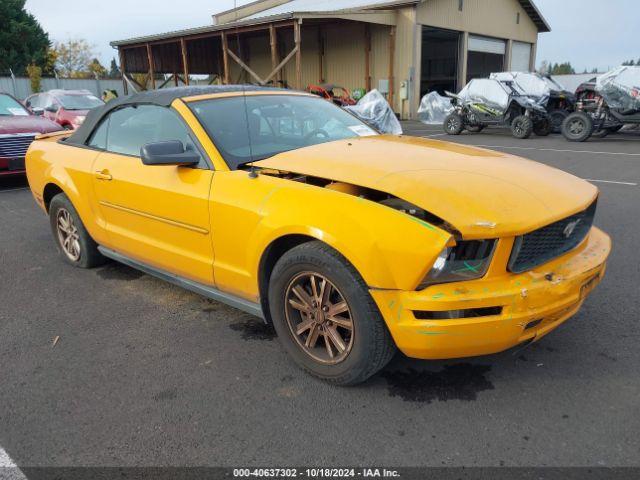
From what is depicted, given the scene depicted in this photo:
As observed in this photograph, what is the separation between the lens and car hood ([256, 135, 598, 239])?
233 cm

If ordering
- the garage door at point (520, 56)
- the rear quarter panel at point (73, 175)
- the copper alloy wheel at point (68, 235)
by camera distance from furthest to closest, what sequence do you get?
the garage door at point (520, 56) < the copper alloy wheel at point (68, 235) < the rear quarter panel at point (73, 175)

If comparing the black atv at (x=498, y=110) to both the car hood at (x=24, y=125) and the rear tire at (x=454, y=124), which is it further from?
the car hood at (x=24, y=125)

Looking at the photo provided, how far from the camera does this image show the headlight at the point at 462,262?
7.60 feet

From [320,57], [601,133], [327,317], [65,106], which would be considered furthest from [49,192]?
[320,57]

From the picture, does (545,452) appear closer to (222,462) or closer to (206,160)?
(222,462)

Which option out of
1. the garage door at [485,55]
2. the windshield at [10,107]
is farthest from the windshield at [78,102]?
the garage door at [485,55]

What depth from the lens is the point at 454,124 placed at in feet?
52.5

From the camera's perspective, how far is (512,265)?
236 cm

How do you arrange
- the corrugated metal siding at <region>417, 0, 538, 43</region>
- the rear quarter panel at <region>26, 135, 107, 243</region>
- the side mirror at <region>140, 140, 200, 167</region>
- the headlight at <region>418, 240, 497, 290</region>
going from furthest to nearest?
the corrugated metal siding at <region>417, 0, 538, 43</region>, the rear quarter panel at <region>26, 135, 107, 243</region>, the side mirror at <region>140, 140, 200, 167</region>, the headlight at <region>418, 240, 497, 290</region>

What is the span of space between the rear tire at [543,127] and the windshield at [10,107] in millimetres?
13241

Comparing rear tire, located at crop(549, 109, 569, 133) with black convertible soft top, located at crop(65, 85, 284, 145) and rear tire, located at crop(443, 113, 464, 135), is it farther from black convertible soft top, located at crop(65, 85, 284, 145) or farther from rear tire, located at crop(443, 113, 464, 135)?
black convertible soft top, located at crop(65, 85, 284, 145)

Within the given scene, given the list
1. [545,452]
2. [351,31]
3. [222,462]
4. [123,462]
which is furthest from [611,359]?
[351,31]

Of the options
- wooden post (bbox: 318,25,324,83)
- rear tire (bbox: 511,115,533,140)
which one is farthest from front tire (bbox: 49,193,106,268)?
wooden post (bbox: 318,25,324,83)

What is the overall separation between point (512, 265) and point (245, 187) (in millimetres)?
1481
